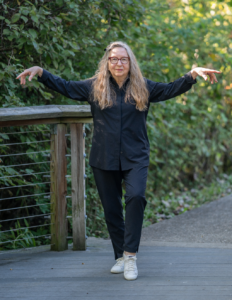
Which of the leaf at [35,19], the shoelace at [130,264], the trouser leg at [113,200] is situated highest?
the leaf at [35,19]

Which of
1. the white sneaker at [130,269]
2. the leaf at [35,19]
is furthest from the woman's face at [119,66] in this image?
the white sneaker at [130,269]

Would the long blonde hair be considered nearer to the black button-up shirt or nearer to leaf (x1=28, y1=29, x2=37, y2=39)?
the black button-up shirt

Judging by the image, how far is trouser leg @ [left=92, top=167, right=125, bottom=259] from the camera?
128 inches

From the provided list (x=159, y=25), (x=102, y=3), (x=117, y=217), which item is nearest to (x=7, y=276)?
(x=117, y=217)

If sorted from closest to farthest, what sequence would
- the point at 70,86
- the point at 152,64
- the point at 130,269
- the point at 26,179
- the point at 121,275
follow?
the point at 130,269, the point at 121,275, the point at 70,86, the point at 26,179, the point at 152,64

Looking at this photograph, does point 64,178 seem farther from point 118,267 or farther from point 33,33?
point 33,33

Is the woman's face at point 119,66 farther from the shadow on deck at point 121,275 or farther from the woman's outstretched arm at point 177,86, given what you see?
the shadow on deck at point 121,275

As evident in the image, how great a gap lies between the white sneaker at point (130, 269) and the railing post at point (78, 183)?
3.08ft

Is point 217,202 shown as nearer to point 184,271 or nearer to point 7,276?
point 184,271

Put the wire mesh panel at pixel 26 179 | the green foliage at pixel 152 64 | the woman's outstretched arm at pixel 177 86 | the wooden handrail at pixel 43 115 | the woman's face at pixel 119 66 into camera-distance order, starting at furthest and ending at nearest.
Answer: the wire mesh panel at pixel 26 179, the green foliage at pixel 152 64, the wooden handrail at pixel 43 115, the woman's face at pixel 119 66, the woman's outstretched arm at pixel 177 86

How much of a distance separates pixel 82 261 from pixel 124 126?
49.5 inches

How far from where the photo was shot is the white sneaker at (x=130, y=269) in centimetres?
310

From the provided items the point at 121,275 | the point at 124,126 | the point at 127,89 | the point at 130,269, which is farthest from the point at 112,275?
the point at 127,89

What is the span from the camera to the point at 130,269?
311cm
